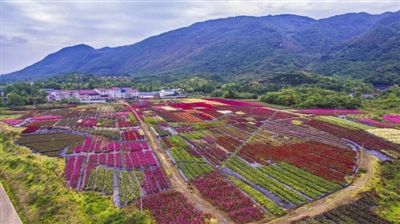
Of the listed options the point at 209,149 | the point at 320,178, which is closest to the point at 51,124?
the point at 209,149

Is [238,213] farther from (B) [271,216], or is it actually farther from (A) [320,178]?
(A) [320,178]

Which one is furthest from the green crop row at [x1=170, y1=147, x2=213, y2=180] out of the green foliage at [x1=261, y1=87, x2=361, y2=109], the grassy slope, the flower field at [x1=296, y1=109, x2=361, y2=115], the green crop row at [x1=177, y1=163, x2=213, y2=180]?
the green foliage at [x1=261, y1=87, x2=361, y2=109]

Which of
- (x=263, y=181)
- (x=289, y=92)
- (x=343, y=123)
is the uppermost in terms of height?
(x=289, y=92)

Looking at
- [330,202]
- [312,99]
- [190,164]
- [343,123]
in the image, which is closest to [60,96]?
[312,99]

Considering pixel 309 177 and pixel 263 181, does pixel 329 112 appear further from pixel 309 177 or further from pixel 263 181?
pixel 263 181

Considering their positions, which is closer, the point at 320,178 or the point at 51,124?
the point at 320,178

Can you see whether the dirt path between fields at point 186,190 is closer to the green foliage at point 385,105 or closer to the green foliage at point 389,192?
the green foliage at point 389,192
